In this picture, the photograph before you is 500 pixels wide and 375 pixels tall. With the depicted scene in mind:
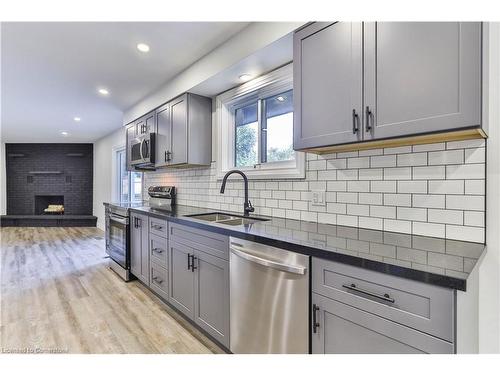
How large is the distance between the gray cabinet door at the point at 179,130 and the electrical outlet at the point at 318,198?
1.53 meters

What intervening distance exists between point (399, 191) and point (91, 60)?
9.77 feet

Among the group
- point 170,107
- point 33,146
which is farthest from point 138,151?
point 33,146

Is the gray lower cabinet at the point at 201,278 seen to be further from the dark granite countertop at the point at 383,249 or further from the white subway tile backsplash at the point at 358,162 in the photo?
the white subway tile backsplash at the point at 358,162

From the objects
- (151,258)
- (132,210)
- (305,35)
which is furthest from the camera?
(132,210)

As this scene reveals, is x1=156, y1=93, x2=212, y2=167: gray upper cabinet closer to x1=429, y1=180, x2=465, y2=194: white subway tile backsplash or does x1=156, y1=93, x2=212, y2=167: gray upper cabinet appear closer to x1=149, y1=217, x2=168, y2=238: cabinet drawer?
x1=149, y1=217, x2=168, y2=238: cabinet drawer

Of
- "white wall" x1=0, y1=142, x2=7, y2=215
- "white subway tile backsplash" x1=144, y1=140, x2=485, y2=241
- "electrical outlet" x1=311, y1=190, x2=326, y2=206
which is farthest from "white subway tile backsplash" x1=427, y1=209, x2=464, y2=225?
"white wall" x1=0, y1=142, x2=7, y2=215

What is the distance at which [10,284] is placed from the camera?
10.4 feet

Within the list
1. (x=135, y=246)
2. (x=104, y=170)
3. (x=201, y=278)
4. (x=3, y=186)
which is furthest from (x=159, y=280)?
(x=3, y=186)

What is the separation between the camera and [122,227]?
330cm

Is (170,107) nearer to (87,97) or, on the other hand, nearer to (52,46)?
(52,46)

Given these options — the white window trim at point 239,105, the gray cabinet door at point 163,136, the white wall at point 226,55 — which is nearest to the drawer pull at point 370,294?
the white window trim at point 239,105

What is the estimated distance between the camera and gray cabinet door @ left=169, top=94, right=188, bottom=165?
2.94 meters

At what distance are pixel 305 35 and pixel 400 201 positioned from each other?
113 centimetres

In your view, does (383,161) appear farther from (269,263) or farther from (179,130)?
(179,130)
